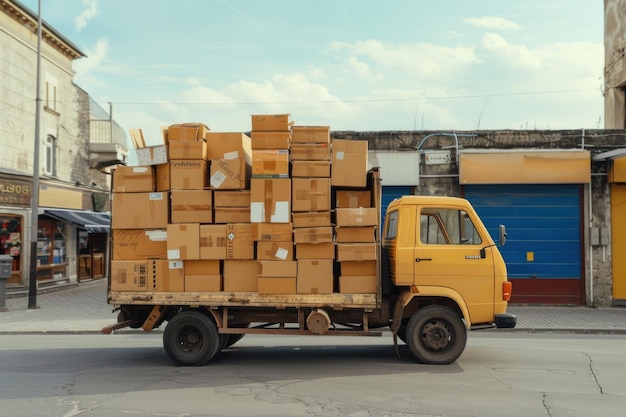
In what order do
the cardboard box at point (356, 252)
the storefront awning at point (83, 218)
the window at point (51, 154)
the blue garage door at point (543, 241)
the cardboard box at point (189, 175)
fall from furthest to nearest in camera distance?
the window at point (51, 154)
the storefront awning at point (83, 218)
the blue garage door at point (543, 241)
the cardboard box at point (189, 175)
the cardboard box at point (356, 252)

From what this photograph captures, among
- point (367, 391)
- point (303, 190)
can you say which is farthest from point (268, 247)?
point (367, 391)

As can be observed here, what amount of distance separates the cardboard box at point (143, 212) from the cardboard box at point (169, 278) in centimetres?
58

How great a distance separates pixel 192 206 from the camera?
8.15 metres

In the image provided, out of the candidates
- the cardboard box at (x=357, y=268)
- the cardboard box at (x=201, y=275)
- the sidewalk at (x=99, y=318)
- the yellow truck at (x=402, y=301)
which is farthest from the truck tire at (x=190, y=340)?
the sidewalk at (x=99, y=318)

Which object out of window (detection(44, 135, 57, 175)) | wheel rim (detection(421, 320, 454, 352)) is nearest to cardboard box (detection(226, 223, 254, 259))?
wheel rim (detection(421, 320, 454, 352))

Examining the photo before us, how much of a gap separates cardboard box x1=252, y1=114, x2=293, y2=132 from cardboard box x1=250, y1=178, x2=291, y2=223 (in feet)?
2.40

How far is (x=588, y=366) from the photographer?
8.03 metres

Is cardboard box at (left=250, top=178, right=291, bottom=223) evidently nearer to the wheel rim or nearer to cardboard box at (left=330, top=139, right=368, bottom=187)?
cardboard box at (left=330, top=139, right=368, bottom=187)

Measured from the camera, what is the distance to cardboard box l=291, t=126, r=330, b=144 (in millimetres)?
8117

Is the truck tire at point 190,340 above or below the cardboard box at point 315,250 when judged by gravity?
A: below

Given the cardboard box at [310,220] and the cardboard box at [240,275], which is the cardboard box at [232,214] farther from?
the cardboard box at [310,220]

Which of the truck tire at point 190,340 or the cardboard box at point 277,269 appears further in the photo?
the truck tire at point 190,340

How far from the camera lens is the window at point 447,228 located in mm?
8133

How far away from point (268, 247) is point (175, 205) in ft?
4.83
